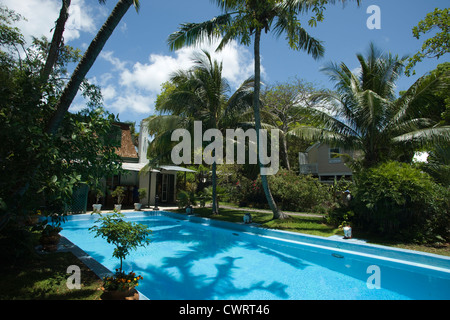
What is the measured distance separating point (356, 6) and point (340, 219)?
338 inches

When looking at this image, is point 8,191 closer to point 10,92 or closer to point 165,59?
point 10,92

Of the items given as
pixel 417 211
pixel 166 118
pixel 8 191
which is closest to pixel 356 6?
pixel 417 211

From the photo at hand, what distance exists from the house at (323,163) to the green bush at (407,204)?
53.5ft

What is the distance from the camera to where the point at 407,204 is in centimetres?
826

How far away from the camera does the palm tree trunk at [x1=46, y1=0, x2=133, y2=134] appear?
16.0 feet

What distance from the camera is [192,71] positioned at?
545 inches

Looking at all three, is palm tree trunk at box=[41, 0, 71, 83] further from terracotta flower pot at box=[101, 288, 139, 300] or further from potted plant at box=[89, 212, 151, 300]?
terracotta flower pot at box=[101, 288, 139, 300]

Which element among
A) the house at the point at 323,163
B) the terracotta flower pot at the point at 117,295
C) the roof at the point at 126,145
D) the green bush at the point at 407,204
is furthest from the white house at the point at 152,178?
the green bush at the point at 407,204

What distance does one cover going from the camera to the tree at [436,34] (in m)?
9.32

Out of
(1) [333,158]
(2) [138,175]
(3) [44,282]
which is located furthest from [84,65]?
(1) [333,158]

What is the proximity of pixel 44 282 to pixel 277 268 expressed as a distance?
568 centimetres

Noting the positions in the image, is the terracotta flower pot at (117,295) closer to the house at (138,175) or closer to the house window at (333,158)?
the house at (138,175)

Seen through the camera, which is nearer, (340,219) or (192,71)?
(340,219)

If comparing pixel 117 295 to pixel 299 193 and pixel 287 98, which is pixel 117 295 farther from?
pixel 287 98
